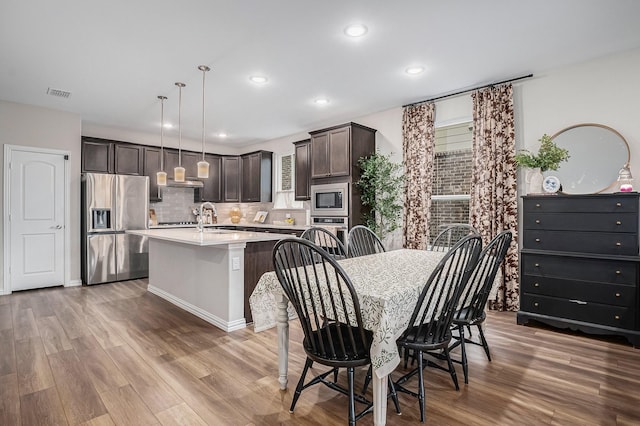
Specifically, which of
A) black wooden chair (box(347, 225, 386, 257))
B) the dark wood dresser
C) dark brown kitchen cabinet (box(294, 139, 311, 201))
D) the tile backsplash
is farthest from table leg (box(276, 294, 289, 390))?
the tile backsplash

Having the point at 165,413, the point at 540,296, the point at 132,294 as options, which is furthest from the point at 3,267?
the point at 540,296

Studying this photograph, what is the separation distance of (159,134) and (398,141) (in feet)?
15.6

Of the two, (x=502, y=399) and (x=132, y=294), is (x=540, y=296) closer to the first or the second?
(x=502, y=399)

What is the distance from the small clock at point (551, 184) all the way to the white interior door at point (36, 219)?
6.58 metres

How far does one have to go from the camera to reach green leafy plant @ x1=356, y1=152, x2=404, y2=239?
4793 mm

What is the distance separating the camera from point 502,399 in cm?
208

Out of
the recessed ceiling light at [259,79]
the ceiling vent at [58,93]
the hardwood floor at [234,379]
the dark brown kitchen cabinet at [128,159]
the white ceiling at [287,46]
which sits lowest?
the hardwood floor at [234,379]

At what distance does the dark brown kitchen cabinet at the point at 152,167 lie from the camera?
6.30 meters

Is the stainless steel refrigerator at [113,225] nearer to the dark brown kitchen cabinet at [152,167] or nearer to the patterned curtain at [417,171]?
the dark brown kitchen cabinet at [152,167]

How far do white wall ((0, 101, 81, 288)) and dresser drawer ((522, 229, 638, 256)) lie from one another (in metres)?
6.32

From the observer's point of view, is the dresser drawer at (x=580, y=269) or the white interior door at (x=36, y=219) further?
the white interior door at (x=36, y=219)

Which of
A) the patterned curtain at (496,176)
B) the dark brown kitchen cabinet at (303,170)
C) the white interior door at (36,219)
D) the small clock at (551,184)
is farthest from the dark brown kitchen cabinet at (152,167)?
the small clock at (551,184)

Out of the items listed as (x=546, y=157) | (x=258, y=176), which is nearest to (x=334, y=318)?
(x=546, y=157)

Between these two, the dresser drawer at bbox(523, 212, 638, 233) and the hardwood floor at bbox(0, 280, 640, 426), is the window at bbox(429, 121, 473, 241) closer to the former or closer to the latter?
the dresser drawer at bbox(523, 212, 638, 233)
